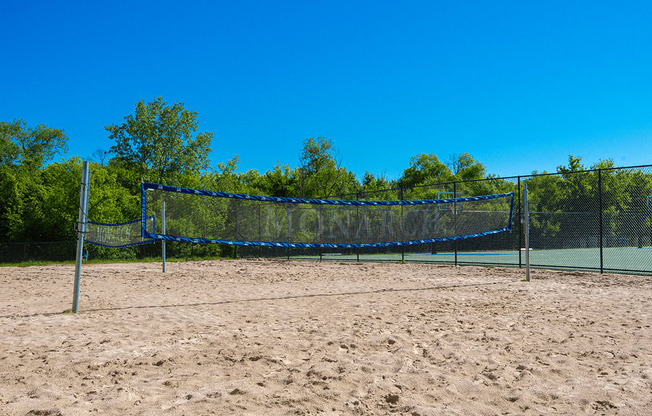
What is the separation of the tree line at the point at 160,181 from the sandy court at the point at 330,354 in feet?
30.8

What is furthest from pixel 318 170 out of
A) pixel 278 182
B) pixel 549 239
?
pixel 549 239

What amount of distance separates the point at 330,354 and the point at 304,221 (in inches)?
208

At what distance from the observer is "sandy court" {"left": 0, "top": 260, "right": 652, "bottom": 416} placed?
2.97 metres

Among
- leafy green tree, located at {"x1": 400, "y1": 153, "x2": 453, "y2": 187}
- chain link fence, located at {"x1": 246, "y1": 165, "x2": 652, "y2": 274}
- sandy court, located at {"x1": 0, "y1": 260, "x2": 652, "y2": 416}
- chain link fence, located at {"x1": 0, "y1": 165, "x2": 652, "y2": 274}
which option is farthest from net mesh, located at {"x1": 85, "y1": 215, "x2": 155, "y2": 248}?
leafy green tree, located at {"x1": 400, "y1": 153, "x2": 453, "y2": 187}

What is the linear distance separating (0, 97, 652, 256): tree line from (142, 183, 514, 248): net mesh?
12.7ft

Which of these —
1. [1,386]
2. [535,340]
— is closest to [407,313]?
[535,340]

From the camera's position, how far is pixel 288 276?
12148mm

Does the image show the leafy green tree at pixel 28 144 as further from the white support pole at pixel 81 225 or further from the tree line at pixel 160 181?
the white support pole at pixel 81 225

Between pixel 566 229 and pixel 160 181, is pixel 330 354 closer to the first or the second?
pixel 566 229

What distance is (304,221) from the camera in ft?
30.3

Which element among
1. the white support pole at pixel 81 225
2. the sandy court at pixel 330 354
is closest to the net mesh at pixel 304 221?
the white support pole at pixel 81 225

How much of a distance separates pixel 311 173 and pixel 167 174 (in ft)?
35.6

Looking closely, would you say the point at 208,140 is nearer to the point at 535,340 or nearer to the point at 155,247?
the point at 155,247

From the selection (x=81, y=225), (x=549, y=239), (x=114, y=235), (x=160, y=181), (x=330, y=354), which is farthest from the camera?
(x=160, y=181)
